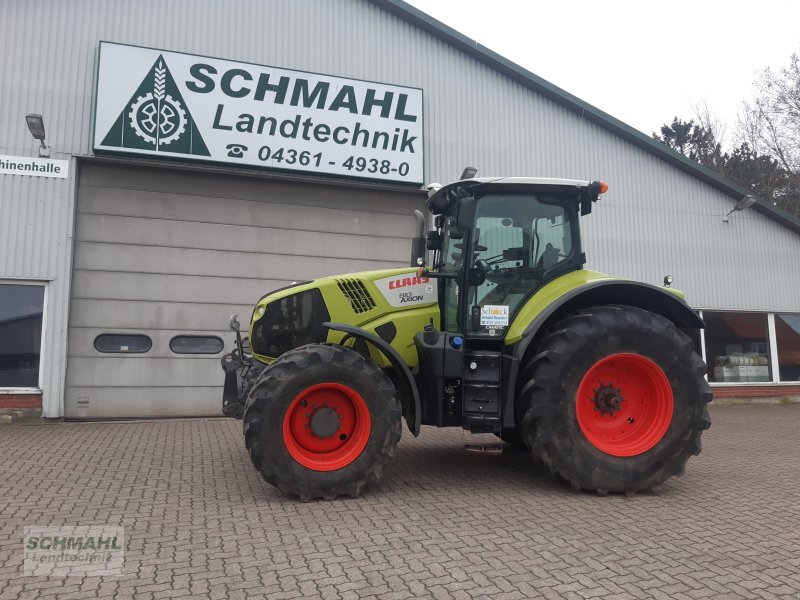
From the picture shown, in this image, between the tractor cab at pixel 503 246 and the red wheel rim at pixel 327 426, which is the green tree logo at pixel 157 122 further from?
the red wheel rim at pixel 327 426

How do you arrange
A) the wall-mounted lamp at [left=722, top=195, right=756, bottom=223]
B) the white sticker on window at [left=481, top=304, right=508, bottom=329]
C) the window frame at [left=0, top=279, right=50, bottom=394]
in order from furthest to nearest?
the wall-mounted lamp at [left=722, top=195, right=756, bottom=223] → the window frame at [left=0, top=279, right=50, bottom=394] → the white sticker on window at [left=481, top=304, right=508, bottom=329]

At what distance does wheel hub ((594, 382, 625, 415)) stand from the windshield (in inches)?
37.5

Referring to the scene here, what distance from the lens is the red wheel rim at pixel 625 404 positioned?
479cm

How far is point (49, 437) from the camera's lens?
7.53 meters

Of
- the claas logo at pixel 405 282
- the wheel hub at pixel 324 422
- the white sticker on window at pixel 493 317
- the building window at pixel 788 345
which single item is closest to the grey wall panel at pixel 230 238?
the claas logo at pixel 405 282

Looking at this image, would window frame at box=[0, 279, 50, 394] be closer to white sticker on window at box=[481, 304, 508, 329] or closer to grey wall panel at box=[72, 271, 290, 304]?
grey wall panel at box=[72, 271, 290, 304]

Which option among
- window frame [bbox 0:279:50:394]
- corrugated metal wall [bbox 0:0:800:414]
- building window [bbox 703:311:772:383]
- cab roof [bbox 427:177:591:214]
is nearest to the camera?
cab roof [bbox 427:177:591:214]

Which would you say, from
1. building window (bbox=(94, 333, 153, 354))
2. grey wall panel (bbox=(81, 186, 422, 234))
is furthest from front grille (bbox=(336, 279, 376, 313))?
building window (bbox=(94, 333, 153, 354))

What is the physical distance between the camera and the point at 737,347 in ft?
40.9

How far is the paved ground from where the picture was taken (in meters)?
2.97

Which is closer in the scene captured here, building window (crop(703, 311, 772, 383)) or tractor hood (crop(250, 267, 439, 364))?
tractor hood (crop(250, 267, 439, 364))

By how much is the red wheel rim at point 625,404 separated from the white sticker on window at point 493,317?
31.6 inches

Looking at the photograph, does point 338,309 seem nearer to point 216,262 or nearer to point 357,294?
point 357,294

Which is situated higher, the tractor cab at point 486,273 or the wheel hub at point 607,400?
the tractor cab at point 486,273
